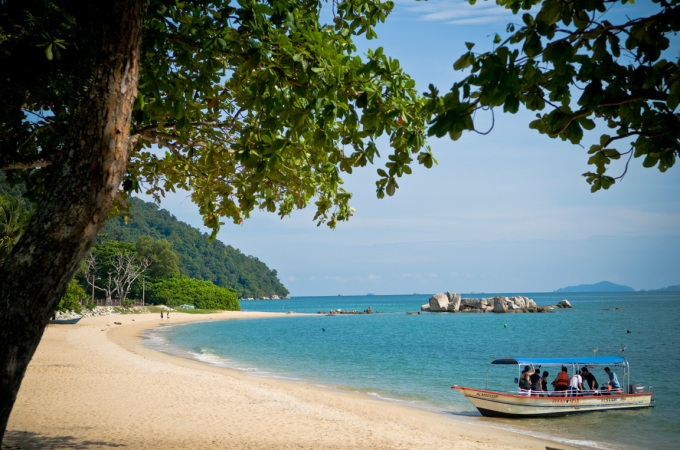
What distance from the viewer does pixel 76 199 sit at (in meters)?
3.56

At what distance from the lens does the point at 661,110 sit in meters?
3.70

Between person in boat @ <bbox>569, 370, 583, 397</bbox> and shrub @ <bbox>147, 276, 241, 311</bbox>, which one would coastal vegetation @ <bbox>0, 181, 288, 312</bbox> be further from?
person in boat @ <bbox>569, 370, 583, 397</bbox>

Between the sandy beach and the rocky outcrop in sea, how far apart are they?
94.5 m

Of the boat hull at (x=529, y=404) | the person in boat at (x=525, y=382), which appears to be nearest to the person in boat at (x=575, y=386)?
the boat hull at (x=529, y=404)

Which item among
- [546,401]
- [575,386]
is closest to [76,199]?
[546,401]

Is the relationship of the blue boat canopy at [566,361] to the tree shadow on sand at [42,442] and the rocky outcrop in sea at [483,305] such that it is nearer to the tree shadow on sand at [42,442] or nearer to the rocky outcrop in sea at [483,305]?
the tree shadow on sand at [42,442]

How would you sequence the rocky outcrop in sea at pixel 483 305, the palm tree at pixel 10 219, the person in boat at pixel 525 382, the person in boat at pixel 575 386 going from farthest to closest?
the rocky outcrop in sea at pixel 483 305, the palm tree at pixel 10 219, the person in boat at pixel 575 386, the person in boat at pixel 525 382

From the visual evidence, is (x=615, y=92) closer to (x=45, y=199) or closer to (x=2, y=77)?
(x=45, y=199)

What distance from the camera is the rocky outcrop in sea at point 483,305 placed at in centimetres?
11031

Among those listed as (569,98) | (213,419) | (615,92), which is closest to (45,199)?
(569,98)

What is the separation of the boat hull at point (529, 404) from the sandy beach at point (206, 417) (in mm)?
1184

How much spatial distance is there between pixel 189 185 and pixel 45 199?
5.44m

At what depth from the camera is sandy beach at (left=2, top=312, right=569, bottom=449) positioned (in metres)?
11.2

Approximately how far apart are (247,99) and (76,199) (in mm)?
1744
